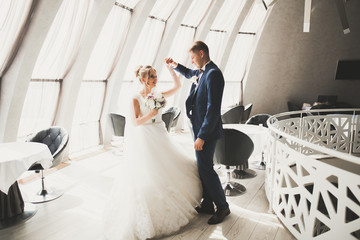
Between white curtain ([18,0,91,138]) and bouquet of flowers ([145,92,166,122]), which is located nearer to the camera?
bouquet of flowers ([145,92,166,122])

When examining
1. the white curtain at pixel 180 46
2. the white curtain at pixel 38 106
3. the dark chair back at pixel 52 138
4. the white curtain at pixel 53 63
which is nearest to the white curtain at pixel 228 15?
the white curtain at pixel 180 46

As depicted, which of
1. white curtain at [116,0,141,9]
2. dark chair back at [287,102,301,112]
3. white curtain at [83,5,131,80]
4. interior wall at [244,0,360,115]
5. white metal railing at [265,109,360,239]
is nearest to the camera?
white metal railing at [265,109,360,239]

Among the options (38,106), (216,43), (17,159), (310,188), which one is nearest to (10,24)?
(38,106)

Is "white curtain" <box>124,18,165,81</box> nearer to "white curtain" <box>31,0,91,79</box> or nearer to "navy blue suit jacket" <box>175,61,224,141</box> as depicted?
"white curtain" <box>31,0,91,79</box>

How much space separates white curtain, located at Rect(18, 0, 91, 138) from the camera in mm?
4859

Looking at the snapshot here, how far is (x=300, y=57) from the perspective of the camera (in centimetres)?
1012

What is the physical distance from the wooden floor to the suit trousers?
0.32 metres

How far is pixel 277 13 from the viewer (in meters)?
9.73

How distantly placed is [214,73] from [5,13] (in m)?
3.52

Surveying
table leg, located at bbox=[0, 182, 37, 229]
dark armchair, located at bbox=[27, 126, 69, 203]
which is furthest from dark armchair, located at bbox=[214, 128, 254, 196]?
table leg, located at bbox=[0, 182, 37, 229]

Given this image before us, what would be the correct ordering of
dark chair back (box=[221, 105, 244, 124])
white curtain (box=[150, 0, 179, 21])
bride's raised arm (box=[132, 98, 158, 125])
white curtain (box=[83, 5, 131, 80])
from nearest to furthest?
bride's raised arm (box=[132, 98, 158, 125]), white curtain (box=[83, 5, 131, 80]), white curtain (box=[150, 0, 179, 21]), dark chair back (box=[221, 105, 244, 124])

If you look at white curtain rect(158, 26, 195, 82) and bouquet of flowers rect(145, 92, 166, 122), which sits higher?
white curtain rect(158, 26, 195, 82)

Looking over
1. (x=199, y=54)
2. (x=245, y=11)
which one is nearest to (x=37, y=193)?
(x=199, y=54)

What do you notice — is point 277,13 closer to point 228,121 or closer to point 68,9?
point 228,121
